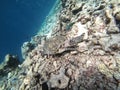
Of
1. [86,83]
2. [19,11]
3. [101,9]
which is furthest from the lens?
[19,11]

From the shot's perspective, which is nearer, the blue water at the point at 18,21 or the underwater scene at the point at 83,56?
the underwater scene at the point at 83,56

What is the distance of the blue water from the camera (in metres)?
36.4

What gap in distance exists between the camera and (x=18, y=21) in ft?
156

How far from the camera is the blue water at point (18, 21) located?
36438 mm

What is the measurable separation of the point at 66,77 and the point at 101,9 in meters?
3.10

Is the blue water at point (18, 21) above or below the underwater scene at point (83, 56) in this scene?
above

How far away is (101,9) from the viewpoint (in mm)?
6156

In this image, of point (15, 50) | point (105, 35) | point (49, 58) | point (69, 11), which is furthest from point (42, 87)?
point (15, 50)

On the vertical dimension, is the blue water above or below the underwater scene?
above

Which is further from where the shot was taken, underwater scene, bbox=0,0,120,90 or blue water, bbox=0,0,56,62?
blue water, bbox=0,0,56,62

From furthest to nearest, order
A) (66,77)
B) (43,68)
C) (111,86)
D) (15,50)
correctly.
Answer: (15,50) < (43,68) < (66,77) < (111,86)

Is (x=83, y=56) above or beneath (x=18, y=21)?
beneath

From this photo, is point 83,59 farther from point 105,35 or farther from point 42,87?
point 42,87

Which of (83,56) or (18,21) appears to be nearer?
(83,56)
